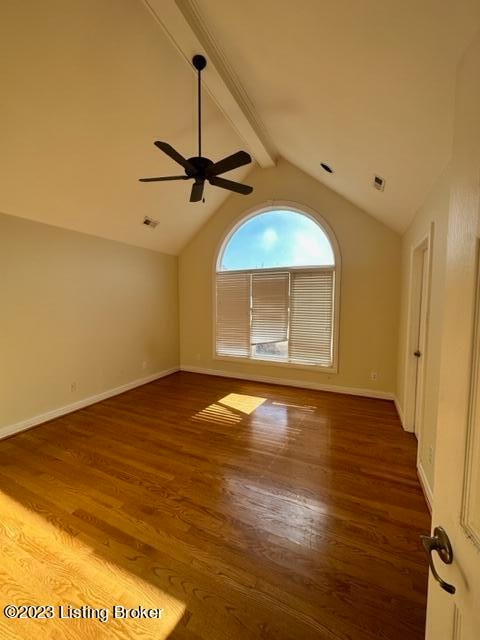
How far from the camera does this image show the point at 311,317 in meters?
4.42

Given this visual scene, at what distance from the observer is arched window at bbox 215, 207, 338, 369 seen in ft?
14.2

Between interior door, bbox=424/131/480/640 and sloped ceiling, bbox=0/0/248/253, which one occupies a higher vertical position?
sloped ceiling, bbox=0/0/248/253

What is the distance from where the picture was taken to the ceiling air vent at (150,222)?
4160mm

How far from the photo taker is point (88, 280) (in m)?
3.78

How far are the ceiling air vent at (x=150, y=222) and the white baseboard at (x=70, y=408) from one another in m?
2.58

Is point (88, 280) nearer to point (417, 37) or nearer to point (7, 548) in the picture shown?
point (7, 548)

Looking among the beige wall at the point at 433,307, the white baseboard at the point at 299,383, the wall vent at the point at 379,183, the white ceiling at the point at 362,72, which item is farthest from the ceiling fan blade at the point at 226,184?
the white baseboard at the point at 299,383

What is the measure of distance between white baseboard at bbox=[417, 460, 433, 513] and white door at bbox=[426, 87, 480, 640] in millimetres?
1503

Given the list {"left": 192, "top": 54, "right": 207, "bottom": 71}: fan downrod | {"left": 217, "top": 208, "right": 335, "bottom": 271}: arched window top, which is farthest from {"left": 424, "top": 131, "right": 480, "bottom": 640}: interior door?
{"left": 217, "top": 208, "right": 335, "bottom": 271}: arched window top

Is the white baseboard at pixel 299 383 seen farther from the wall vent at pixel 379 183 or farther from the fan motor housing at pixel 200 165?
the fan motor housing at pixel 200 165

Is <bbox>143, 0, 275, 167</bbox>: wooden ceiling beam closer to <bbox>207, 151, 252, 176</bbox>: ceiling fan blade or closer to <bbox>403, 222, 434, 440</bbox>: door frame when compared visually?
<bbox>207, 151, 252, 176</bbox>: ceiling fan blade

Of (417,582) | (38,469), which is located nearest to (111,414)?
(38,469)

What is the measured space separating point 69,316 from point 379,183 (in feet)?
13.0

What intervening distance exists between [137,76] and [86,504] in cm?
348
